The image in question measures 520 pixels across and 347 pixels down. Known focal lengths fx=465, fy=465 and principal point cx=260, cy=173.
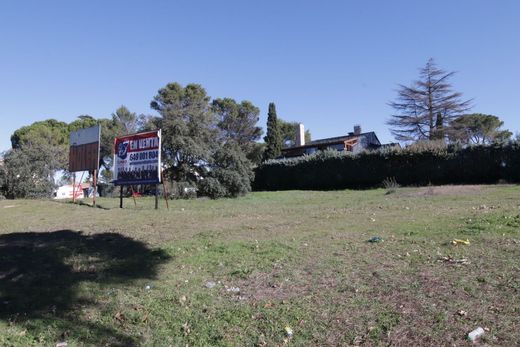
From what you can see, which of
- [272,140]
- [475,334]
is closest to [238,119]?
[272,140]

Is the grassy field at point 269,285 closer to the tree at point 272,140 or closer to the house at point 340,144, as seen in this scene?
the tree at point 272,140

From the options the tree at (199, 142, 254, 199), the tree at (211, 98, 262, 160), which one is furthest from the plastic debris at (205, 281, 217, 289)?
the tree at (211, 98, 262, 160)

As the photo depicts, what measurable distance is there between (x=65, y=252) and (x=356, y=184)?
81.1 ft

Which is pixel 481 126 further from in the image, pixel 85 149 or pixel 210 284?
pixel 210 284

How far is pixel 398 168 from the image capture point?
2902 centimetres

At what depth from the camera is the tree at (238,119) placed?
194 ft

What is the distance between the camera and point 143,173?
16.7 metres

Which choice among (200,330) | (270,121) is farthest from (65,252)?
(270,121)

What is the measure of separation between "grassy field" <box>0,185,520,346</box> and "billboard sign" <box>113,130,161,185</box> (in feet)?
22.2

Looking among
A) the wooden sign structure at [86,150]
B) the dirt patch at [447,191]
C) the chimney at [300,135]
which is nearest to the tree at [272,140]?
the chimney at [300,135]

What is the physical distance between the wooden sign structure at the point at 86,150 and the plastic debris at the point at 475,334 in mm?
17089

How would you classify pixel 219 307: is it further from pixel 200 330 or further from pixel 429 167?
pixel 429 167

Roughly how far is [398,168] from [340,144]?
27.2 meters

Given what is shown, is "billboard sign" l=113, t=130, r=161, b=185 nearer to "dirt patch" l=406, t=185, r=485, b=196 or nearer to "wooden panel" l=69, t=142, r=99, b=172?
"wooden panel" l=69, t=142, r=99, b=172
